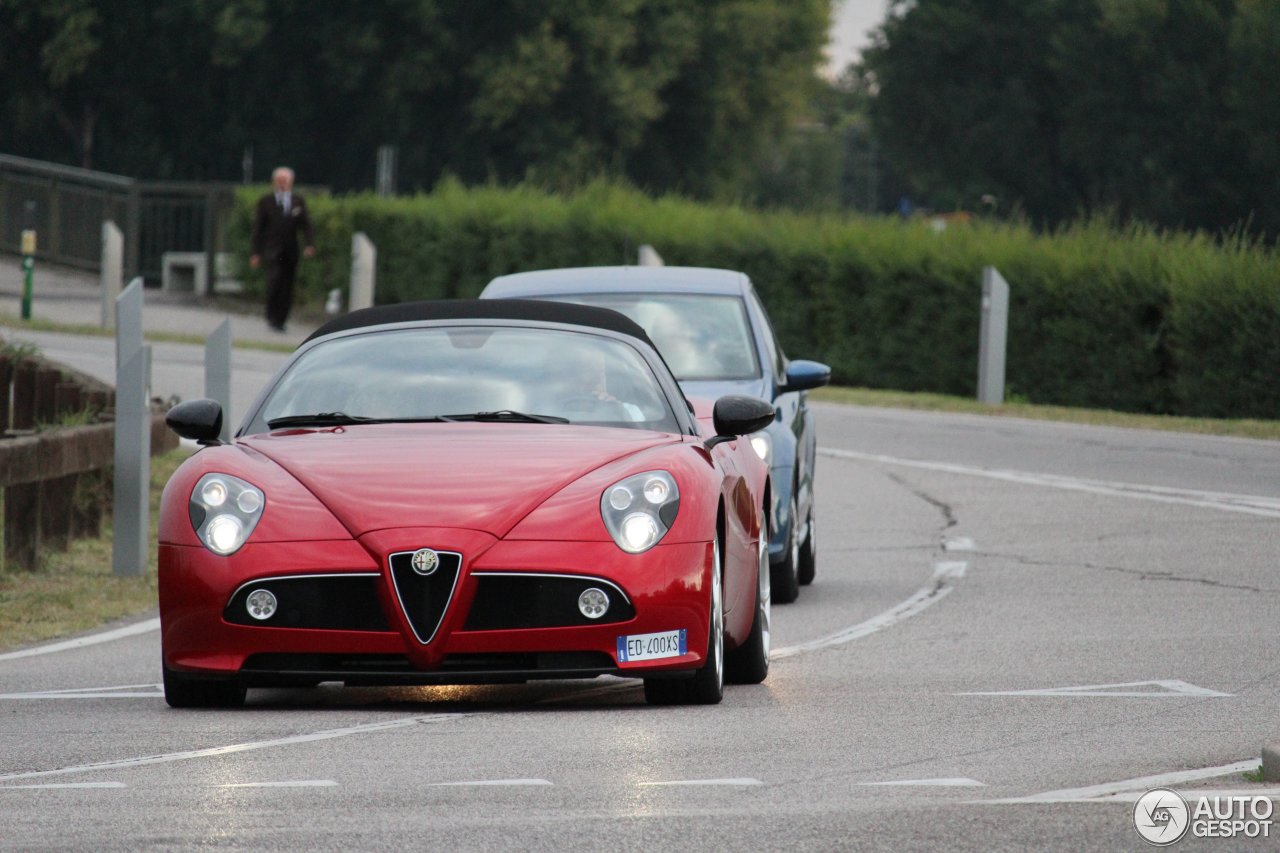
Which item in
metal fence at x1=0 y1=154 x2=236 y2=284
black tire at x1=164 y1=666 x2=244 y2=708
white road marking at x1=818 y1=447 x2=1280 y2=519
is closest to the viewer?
black tire at x1=164 y1=666 x2=244 y2=708

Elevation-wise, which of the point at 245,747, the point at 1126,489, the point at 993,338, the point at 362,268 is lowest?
the point at 1126,489

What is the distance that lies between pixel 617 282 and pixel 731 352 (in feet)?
3.25

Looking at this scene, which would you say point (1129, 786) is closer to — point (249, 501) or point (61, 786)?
point (61, 786)

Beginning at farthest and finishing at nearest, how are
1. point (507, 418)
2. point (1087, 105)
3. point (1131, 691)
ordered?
point (1087, 105)
point (1131, 691)
point (507, 418)

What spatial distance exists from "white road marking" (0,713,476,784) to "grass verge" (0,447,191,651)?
139 inches

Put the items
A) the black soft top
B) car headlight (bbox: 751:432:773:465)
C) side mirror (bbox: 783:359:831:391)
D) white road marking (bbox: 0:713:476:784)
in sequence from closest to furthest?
1. white road marking (bbox: 0:713:476:784)
2. the black soft top
3. car headlight (bbox: 751:432:773:465)
4. side mirror (bbox: 783:359:831:391)

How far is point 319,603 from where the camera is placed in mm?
7715

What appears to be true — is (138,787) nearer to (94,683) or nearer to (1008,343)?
(94,683)

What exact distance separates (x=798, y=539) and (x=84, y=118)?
6311 centimetres

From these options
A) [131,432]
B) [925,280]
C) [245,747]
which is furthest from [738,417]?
[925,280]

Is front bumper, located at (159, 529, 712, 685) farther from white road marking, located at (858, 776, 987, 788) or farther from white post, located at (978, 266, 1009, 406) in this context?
white post, located at (978, 266, 1009, 406)

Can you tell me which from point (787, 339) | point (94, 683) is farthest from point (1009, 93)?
point (94, 683)

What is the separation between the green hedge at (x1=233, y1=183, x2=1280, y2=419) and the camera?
26.4m

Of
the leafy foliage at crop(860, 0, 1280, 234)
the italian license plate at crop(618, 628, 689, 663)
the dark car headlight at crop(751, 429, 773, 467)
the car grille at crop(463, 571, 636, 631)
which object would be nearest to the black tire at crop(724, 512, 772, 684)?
the italian license plate at crop(618, 628, 689, 663)
